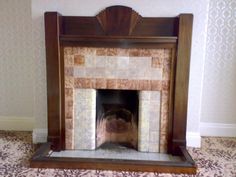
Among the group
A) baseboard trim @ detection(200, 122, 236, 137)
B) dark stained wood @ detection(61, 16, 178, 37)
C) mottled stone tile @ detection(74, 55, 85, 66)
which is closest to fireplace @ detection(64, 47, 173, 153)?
mottled stone tile @ detection(74, 55, 85, 66)

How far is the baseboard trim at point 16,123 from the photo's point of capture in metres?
2.85

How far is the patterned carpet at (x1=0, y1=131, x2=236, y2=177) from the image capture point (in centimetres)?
191

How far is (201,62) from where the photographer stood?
232 cm

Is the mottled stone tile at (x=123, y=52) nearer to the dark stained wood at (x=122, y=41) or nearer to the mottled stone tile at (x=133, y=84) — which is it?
the dark stained wood at (x=122, y=41)

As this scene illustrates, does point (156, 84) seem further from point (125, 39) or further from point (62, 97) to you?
point (62, 97)

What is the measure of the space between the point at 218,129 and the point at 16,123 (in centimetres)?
232

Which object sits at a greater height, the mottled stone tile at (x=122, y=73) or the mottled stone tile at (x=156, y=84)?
the mottled stone tile at (x=122, y=73)

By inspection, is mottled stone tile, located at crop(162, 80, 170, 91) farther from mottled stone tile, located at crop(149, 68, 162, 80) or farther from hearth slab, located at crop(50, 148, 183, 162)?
hearth slab, located at crop(50, 148, 183, 162)

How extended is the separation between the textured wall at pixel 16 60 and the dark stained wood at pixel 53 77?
0.52 meters

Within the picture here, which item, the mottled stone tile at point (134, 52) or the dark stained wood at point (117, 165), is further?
the mottled stone tile at point (134, 52)

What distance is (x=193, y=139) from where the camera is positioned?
2.46 m

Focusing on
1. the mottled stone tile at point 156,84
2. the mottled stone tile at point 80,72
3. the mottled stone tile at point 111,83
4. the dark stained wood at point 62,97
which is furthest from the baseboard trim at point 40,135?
the mottled stone tile at point 156,84

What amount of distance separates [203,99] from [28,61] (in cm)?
201

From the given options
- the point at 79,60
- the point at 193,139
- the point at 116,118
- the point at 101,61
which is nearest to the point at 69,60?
the point at 79,60
